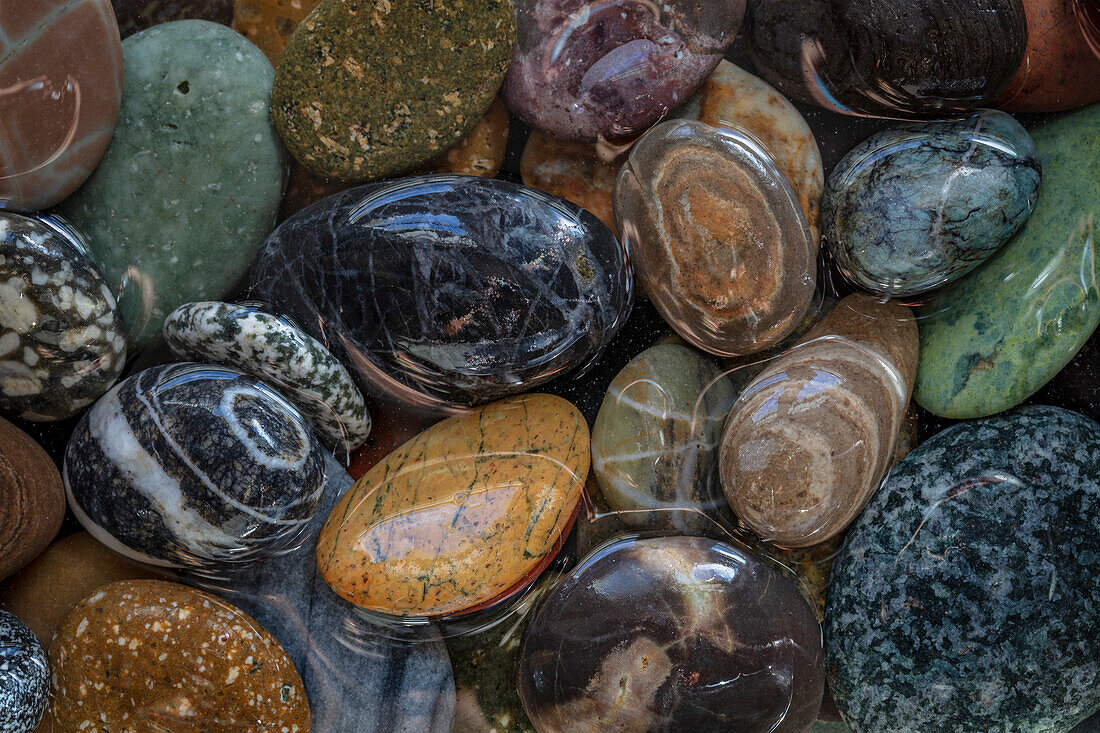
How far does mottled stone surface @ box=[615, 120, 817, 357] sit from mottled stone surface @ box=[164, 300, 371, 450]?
2.23 ft

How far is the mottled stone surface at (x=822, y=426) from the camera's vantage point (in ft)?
4.48

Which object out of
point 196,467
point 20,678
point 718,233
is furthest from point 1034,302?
point 20,678

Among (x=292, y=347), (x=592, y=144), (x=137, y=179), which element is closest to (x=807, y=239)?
(x=592, y=144)

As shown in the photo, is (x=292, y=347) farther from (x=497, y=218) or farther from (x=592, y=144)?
(x=592, y=144)

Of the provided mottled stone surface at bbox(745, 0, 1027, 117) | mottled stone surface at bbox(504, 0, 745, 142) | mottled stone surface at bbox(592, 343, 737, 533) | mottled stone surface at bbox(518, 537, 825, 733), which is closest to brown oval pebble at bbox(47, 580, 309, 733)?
mottled stone surface at bbox(518, 537, 825, 733)

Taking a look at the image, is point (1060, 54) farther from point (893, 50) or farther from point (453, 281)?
point (453, 281)

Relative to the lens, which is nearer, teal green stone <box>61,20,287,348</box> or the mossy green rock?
the mossy green rock

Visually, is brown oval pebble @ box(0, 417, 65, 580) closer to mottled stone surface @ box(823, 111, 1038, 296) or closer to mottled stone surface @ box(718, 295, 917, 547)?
mottled stone surface @ box(718, 295, 917, 547)

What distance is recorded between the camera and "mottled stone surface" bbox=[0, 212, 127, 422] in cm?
133

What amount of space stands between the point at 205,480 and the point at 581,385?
30.2 inches

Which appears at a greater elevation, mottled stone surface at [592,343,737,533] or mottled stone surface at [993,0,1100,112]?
mottled stone surface at [993,0,1100,112]

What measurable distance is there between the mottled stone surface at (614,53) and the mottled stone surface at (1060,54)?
58 cm

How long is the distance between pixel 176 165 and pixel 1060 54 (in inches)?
72.1

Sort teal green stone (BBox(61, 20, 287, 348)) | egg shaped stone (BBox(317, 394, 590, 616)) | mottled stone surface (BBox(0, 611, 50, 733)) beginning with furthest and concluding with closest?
teal green stone (BBox(61, 20, 287, 348))
egg shaped stone (BBox(317, 394, 590, 616))
mottled stone surface (BBox(0, 611, 50, 733))
